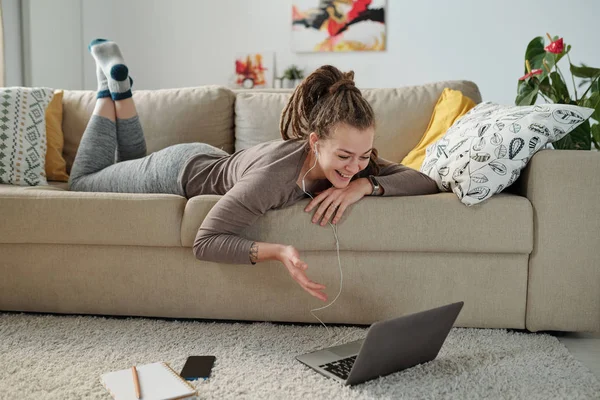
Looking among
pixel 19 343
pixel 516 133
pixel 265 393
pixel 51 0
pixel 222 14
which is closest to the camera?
pixel 265 393

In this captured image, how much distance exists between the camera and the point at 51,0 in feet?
15.9

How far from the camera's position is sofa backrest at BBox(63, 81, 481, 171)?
2664 millimetres

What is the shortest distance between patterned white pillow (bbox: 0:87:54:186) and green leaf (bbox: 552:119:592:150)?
2088mm

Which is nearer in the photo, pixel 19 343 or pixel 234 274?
pixel 19 343

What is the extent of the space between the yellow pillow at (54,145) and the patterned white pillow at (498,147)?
1681 millimetres

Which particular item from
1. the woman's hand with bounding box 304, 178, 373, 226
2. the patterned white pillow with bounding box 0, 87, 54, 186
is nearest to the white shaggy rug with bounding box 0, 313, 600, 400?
the woman's hand with bounding box 304, 178, 373, 226

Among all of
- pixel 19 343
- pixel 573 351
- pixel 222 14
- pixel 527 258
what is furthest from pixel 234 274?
pixel 222 14

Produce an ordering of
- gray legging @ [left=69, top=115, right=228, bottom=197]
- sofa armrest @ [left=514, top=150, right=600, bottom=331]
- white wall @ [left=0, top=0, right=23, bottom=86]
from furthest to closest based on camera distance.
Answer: white wall @ [left=0, top=0, right=23, bottom=86] → gray legging @ [left=69, top=115, right=228, bottom=197] → sofa armrest @ [left=514, top=150, right=600, bottom=331]

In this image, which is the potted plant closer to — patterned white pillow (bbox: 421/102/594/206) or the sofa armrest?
patterned white pillow (bbox: 421/102/594/206)

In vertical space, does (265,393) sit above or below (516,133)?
below

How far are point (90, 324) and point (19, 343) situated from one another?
0.23 meters

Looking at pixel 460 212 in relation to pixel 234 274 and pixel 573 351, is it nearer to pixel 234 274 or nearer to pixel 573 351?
pixel 573 351

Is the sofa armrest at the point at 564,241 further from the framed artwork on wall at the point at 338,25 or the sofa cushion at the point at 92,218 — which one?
the framed artwork on wall at the point at 338,25

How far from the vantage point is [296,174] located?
1880mm
